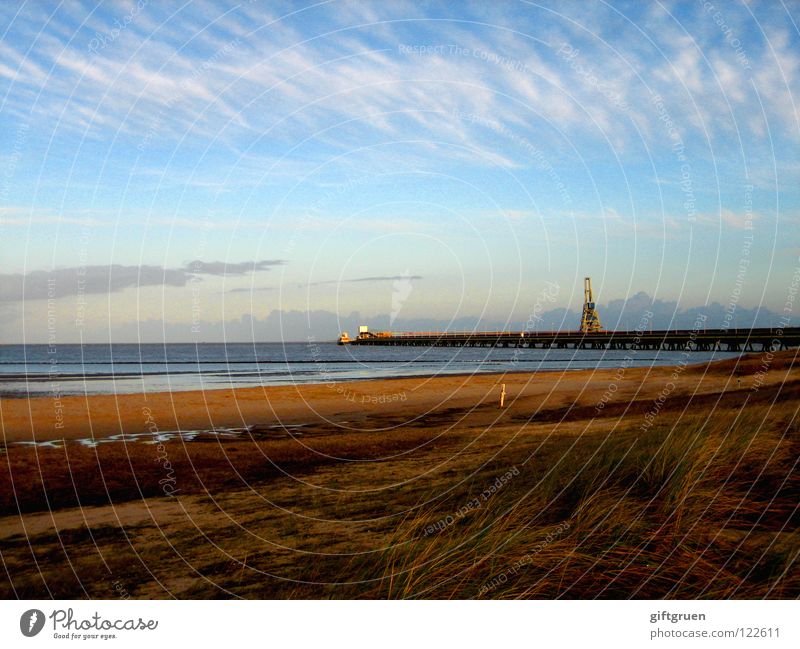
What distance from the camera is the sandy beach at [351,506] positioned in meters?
5.88

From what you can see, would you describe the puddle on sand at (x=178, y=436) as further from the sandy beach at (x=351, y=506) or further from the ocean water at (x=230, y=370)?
the ocean water at (x=230, y=370)

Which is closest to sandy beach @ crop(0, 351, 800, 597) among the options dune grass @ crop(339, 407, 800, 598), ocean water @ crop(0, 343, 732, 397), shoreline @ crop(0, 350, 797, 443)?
dune grass @ crop(339, 407, 800, 598)

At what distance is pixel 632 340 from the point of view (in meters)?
109

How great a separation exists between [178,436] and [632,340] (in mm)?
101906

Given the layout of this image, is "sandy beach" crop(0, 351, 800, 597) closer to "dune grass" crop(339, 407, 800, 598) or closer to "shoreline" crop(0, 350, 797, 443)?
"dune grass" crop(339, 407, 800, 598)

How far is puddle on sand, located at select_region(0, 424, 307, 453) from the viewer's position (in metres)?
17.7

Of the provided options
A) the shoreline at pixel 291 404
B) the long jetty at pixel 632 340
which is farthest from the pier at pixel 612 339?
the shoreline at pixel 291 404

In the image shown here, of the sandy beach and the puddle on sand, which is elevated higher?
the sandy beach

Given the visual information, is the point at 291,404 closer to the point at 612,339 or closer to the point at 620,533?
the point at 620,533

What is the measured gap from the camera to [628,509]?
703 centimetres

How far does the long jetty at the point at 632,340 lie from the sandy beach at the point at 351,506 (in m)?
63.5

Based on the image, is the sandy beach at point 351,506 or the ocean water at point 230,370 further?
the ocean water at point 230,370

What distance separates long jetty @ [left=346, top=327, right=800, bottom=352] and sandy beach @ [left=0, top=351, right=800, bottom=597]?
63526mm

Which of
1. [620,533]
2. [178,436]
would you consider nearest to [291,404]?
[178,436]
